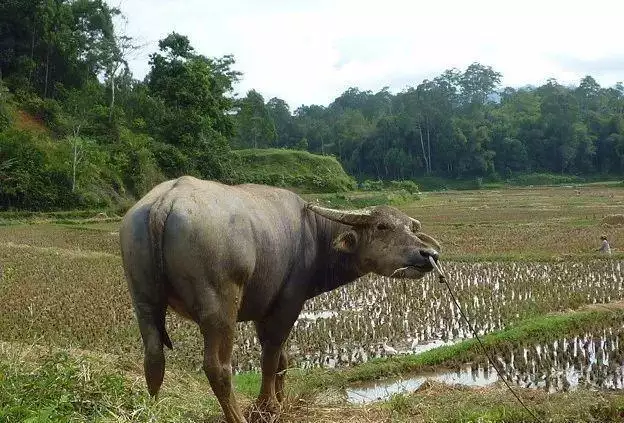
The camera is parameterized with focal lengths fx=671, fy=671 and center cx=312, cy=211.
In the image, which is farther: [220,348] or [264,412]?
[264,412]

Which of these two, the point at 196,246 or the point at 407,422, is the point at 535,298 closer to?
the point at 407,422

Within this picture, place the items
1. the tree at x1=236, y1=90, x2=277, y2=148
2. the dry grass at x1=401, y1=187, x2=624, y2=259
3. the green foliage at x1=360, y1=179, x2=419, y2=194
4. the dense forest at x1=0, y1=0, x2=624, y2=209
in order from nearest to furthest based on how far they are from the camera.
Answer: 1. the dry grass at x1=401, y1=187, x2=624, y2=259
2. the dense forest at x1=0, y1=0, x2=624, y2=209
3. the green foliage at x1=360, y1=179, x2=419, y2=194
4. the tree at x1=236, y1=90, x2=277, y2=148

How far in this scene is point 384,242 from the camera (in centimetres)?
421

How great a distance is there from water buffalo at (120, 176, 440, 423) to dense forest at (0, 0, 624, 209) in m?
25.6

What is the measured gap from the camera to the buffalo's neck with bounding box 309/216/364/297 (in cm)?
435

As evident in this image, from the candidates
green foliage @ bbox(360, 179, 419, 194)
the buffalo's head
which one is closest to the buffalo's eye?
the buffalo's head

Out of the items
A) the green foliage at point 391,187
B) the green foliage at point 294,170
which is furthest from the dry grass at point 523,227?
the green foliage at point 391,187

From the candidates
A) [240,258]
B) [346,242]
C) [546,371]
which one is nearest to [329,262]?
[346,242]

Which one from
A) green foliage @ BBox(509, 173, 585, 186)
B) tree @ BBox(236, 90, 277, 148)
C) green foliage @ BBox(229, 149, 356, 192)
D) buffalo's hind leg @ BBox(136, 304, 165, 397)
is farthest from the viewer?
green foliage @ BBox(509, 173, 585, 186)

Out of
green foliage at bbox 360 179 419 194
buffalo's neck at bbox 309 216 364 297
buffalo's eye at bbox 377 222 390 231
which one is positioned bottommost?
green foliage at bbox 360 179 419 194

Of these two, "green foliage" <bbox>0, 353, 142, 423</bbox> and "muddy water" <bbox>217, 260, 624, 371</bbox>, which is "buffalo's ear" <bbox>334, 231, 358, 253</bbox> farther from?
"muddy water" <bbox>217, 260, 624, 371</bbox>

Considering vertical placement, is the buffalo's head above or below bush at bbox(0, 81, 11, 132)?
below

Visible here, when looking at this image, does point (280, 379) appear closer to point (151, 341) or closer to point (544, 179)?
point (151, 341)

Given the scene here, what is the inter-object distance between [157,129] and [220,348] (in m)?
31.1
